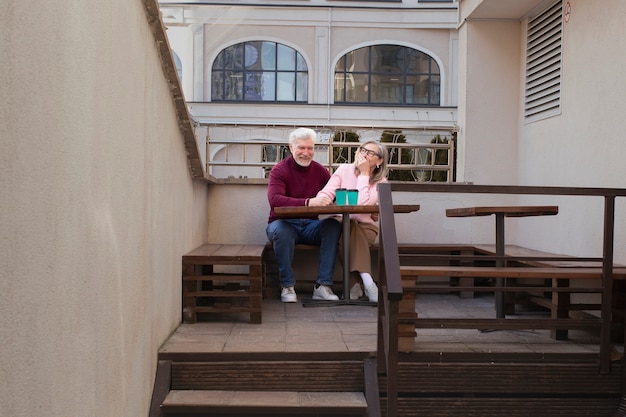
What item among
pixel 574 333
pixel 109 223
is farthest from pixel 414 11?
pixel 109 223

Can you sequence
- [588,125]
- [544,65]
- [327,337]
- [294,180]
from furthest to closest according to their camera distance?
[544,65] < [294,180] < [588,125] < [327,337]

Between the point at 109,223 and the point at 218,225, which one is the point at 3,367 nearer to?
the point at 109,223

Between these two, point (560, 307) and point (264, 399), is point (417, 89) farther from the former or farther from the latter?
point (264, 399)

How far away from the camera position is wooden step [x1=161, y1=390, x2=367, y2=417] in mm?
3609

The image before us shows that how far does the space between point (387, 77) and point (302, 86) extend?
3.00 m

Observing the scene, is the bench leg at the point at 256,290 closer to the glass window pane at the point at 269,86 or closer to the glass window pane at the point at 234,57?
the glass window pane at the point at 269,86

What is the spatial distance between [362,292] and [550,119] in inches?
82.8

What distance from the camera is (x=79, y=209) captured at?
2359mm

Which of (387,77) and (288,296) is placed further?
(387,77)

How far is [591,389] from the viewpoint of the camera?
392 cm

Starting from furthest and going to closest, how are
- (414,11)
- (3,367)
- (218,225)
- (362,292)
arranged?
(414,11) < (218,225) < (362,292) < (3,367)

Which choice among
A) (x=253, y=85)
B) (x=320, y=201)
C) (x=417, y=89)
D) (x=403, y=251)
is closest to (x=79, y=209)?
(x=320, y=201)

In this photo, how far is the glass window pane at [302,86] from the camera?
83.6 feet

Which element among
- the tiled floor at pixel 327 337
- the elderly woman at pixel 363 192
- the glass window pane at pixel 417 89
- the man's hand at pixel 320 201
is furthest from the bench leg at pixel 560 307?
the glass window pane at pixel 417 89
